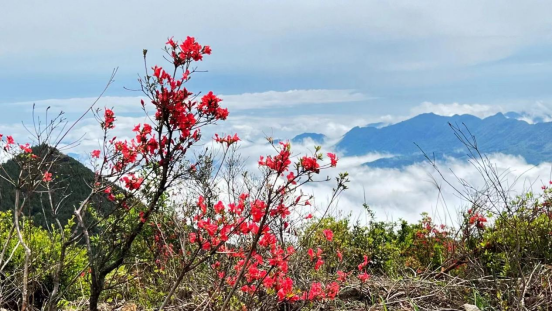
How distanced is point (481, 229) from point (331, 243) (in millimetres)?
1903

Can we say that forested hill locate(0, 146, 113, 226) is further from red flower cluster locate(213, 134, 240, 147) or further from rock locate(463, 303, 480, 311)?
rock locate(463, 303, 480, 311)

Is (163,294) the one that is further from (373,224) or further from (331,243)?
(373,224)

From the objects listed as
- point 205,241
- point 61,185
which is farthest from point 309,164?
point 61,185

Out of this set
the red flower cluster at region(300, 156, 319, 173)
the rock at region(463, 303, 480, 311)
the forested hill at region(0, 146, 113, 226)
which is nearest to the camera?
the red flower cluster at region(300, 156, 319, 173)

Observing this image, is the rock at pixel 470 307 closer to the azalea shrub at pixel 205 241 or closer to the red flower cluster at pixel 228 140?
the azalea shrub at pixel 205 241

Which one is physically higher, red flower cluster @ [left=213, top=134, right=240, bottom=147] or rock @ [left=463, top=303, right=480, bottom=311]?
red flower cluster @ [left=213, top=134, right=240, bottom=147]

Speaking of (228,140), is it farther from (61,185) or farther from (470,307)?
(61,185)

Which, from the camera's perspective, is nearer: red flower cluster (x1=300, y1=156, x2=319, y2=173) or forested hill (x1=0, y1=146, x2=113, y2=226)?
red flower cluster (x1=300, y1=156, x2=319, y2=173)

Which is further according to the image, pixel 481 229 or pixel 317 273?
pixel 481 229

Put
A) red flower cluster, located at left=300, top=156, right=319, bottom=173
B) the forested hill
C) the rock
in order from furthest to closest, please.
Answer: the forested hill < the rock < red flower cluster, located at left=300, top=156, right=319, bottom=173

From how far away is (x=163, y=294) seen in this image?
172 inches

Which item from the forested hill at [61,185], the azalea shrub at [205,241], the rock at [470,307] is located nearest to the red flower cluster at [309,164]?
the azalea shrub at [205,241]

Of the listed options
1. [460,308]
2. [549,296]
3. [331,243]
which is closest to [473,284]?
[460,308]

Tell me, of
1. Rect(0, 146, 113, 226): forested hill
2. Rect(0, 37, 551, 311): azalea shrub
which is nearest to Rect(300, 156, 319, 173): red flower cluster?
Rect(0, 37, 551, 311): azalea shrub
